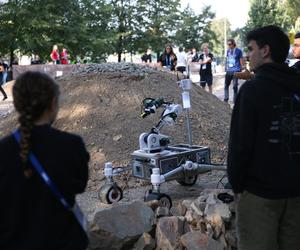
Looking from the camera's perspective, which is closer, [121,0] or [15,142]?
[15,142]

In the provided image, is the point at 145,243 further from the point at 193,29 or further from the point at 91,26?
the point at 193,29

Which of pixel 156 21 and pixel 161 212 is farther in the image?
pixel 156 21

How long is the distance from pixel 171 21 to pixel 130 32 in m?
5.26

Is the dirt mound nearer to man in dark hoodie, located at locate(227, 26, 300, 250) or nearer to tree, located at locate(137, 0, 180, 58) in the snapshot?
man in dark hoodie, located at locate(227, 26, 300, 250)

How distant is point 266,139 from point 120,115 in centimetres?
606

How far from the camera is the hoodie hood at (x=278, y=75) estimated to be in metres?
3.06

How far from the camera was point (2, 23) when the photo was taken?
32.6 m

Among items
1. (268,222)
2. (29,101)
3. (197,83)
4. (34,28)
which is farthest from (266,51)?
(34,28)

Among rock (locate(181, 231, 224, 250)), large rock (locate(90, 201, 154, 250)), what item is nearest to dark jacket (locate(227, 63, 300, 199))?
rock (locate(181, 231, 224, 250))

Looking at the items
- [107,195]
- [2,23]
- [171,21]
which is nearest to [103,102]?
[107,195]

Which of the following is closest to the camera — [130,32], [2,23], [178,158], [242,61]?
[178,158]

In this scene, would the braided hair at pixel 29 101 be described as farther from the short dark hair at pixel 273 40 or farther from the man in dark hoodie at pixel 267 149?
the short dark hair at pixel 273 40

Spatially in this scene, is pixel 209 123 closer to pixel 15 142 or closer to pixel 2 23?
pixel 15 142

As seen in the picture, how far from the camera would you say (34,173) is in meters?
2.33
